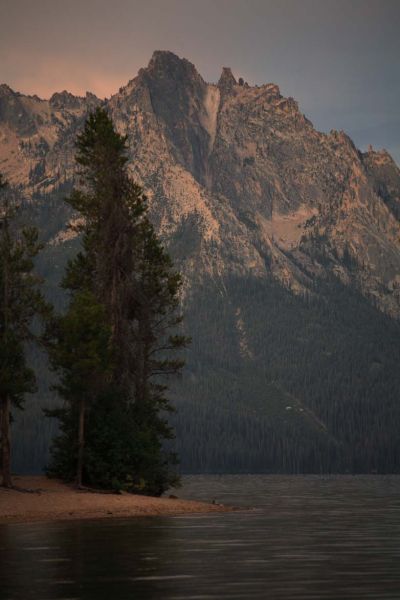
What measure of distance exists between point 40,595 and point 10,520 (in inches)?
1079

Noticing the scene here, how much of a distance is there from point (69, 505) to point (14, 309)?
12.6 meters

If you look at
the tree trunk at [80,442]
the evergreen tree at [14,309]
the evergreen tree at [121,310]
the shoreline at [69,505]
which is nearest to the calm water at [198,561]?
the shoreline at [69,505]

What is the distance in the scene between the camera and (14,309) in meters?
61.2

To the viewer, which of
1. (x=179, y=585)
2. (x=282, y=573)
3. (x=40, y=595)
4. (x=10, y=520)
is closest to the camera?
(x=40, y=595)

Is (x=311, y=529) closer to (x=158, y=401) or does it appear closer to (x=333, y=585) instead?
(x=333, y=585)

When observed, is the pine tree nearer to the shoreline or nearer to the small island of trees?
the small island of trees

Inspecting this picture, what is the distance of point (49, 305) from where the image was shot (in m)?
62.8

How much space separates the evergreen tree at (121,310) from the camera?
208 ft

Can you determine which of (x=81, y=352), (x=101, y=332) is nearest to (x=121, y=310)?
(x=101, y=332)

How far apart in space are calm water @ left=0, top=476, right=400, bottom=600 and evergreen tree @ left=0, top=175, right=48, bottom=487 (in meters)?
13.0

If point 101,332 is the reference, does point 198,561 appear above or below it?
below

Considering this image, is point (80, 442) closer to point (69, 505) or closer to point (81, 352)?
point (81, 352)

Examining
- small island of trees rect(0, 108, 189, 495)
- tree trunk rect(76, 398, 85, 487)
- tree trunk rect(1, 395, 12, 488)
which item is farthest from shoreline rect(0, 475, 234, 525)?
small island of trees rect(0, 108, 189, 495)

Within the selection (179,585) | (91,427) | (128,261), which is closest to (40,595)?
(179,585)
